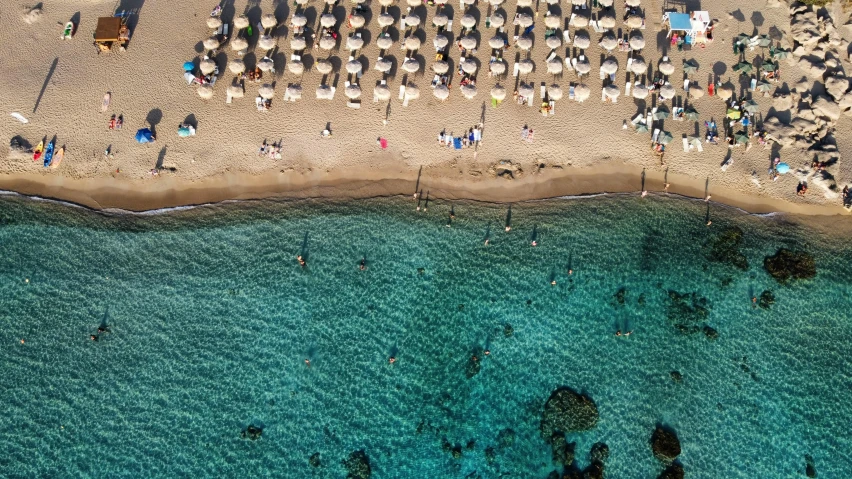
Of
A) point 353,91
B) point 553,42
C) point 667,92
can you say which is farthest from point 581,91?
point 353,91

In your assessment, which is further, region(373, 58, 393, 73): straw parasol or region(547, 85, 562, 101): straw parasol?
region(373, 58, 393, 73): straw parasol

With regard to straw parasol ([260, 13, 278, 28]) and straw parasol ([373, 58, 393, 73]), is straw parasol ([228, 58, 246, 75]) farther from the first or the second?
straw parasol ([373, 58, 393, 73])

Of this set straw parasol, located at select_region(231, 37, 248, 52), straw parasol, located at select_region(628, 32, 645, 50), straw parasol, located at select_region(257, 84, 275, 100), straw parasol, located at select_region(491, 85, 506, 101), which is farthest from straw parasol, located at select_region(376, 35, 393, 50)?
straw parasol, located at select_region(628, 32, 645, 50)

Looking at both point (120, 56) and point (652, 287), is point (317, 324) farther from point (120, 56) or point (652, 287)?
point (120, 56)

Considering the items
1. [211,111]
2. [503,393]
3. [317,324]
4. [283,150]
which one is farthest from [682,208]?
[211,111]

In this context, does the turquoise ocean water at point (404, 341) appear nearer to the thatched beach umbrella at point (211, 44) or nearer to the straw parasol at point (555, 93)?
the straw parasol at point (555, 93)

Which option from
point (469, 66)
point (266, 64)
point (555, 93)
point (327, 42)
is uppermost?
point (327, 42)

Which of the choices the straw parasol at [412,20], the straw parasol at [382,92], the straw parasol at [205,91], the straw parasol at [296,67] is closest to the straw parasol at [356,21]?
the straw parasol at [412,20]

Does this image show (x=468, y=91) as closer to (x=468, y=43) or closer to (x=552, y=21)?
(x=468, y=43)
